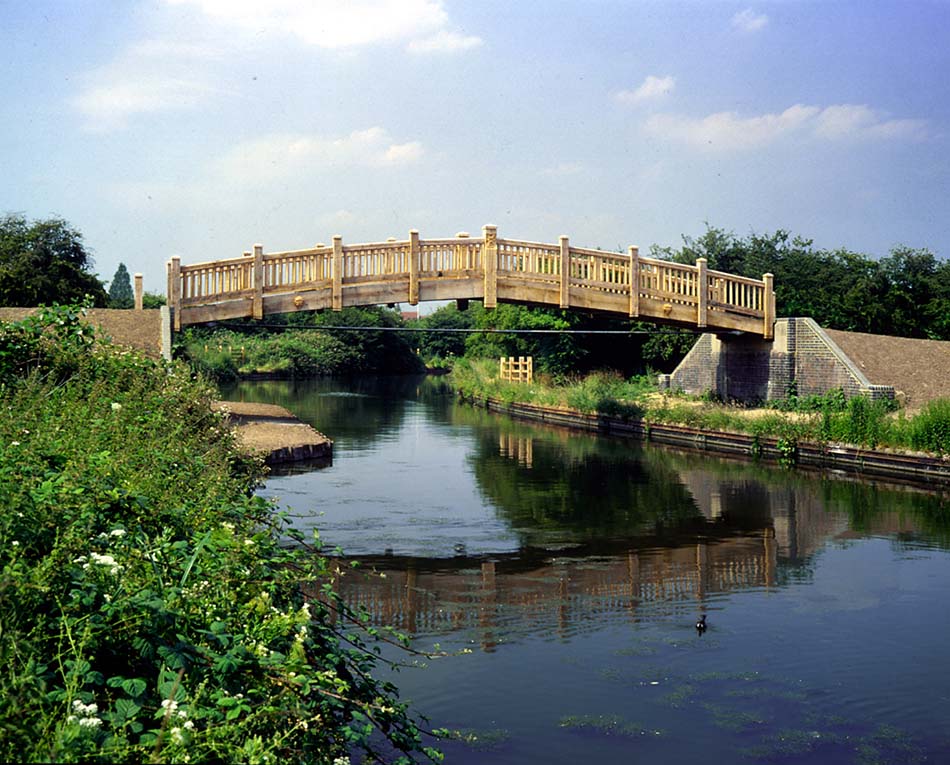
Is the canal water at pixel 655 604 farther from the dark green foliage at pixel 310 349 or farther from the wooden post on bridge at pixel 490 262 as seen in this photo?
the dark green foliage at pixel 310 349

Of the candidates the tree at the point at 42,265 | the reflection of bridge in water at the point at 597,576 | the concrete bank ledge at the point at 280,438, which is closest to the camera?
the reflection of bridge in water at the point at 597,576

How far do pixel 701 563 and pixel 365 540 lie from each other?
4.26 meters

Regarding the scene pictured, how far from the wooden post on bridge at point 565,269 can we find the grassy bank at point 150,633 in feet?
62.2

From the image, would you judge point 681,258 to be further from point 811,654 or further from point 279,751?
point 279,751

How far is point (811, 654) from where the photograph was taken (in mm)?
8781

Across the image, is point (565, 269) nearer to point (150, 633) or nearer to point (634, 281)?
point (634, 281)

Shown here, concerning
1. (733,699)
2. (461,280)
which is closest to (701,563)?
(733,699)

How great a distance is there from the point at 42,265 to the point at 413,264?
1972cm

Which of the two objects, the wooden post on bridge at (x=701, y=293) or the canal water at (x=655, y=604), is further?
the wooden post on bridge at (x=701, y=293)

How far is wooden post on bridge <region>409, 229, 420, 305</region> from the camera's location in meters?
23.9

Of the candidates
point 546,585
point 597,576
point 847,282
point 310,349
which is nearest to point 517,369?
point 847,282

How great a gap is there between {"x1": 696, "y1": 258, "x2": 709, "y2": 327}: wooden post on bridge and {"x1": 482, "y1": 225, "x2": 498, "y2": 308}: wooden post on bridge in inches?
228

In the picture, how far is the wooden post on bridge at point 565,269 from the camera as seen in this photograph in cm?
2512

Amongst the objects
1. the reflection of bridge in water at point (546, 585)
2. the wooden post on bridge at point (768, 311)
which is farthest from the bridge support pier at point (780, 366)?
the reflection of bridge in water at point (546, 585)
